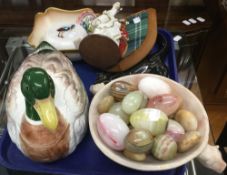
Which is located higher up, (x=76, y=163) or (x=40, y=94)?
(x=40, y=94)

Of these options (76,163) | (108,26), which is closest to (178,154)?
(76,163)

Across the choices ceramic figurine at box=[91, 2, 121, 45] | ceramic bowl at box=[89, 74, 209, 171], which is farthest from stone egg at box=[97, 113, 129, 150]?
ceramic figurine at box=[91, 2, 121, 45]

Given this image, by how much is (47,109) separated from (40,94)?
0.02 m

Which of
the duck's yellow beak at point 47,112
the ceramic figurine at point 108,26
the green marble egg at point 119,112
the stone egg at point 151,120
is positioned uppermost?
the ceramic figurine at point 108,26

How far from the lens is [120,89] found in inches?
16.4

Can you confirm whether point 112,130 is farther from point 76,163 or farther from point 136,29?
point 136,29

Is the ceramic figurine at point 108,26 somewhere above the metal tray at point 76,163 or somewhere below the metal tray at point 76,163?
above

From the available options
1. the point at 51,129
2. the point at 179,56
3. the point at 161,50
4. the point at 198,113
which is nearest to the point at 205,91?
the point at 179,56

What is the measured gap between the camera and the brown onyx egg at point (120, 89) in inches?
16.3

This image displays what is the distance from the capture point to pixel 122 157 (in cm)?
37

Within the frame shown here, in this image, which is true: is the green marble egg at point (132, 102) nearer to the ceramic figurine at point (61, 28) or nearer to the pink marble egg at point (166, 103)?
the pink marble egg at point (166, 103)

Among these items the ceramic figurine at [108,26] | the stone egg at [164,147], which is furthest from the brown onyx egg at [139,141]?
the ceramic figurine at [108,26]

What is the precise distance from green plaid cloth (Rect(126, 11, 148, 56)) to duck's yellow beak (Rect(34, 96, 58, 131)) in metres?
0.23

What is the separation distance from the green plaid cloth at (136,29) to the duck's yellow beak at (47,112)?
228mm
